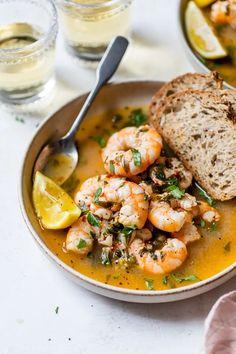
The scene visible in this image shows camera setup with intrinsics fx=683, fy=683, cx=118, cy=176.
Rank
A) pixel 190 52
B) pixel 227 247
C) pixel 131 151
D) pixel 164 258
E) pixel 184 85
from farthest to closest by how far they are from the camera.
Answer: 1. pixel 190 52
2. pixel 184 85
3. pixel 131 151
4. pixel 227 247
5. pixel 164 258

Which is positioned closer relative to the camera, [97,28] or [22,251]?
[22,251]

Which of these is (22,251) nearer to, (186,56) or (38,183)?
(38,183)

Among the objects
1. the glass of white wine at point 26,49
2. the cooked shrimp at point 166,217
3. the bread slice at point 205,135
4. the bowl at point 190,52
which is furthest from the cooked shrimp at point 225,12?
the cooked shrimp at point 166,217

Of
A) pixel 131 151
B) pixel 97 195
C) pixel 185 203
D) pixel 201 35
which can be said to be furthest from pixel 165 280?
pixel 201 35

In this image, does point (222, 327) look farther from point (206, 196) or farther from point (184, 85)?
point (184, 85)

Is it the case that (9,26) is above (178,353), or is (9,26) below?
above

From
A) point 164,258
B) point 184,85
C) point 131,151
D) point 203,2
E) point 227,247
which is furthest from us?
point 203,2

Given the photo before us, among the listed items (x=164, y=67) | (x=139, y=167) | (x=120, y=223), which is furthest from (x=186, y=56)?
(x=120, y=223)
